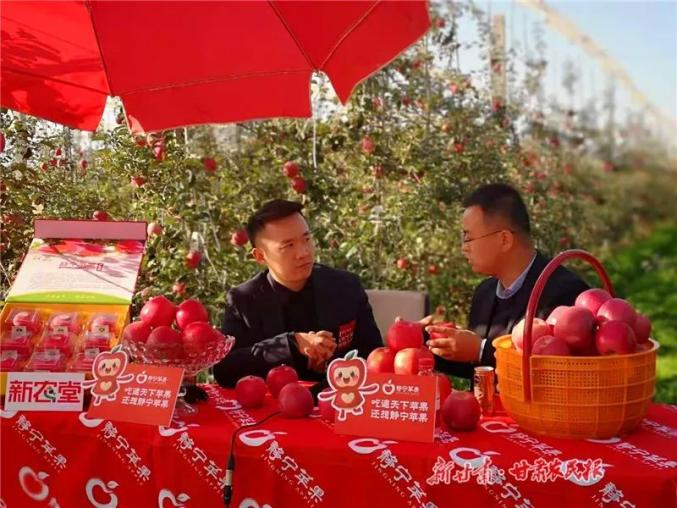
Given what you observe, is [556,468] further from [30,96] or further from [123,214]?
[123,214]

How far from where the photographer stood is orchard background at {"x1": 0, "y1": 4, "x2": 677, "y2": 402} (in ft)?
12.5

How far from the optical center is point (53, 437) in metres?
2.08

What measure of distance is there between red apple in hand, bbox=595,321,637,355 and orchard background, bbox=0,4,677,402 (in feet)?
8.24

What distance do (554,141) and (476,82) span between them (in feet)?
2.97

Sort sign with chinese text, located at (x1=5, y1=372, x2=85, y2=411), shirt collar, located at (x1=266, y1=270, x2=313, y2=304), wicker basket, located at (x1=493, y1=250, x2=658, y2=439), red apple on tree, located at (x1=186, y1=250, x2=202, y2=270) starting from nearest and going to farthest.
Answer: wicker basket, located at (x1=493, y1=250, x2=658, y2=439)
sign with chinese text, located at (x1=5, y1=372, x2=85, y2=411)
shirt collar, located at (x1=266, y1=270, x2=313, y2=304)
red apple on tree, located at (x1=186, y1=250, x2=202, y2=270)

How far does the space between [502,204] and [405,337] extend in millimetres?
817

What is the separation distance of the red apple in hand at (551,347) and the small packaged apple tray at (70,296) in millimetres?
1104

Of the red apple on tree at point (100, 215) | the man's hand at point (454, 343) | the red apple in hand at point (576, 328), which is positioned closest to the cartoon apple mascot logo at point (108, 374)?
the man's hand at point (454, 343)

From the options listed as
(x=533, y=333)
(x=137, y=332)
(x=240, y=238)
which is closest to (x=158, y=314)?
(x=137, y=332)

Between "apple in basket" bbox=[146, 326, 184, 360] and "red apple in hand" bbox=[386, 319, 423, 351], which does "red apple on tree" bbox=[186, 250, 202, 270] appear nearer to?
"apple in basket" bbox=[146, 326, 184, 360]

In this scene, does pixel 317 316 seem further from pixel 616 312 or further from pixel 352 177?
pixel 352 177

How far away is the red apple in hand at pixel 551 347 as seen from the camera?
1.81 m

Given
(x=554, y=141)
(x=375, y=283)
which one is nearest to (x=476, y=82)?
(x=554, y=141)

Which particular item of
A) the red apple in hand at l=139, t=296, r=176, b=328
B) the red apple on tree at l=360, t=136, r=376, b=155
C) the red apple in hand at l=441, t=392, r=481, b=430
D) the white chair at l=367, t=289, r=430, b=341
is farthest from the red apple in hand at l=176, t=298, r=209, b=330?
the red apple on tree at l=360, t=136, r=376, b=155
